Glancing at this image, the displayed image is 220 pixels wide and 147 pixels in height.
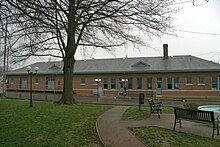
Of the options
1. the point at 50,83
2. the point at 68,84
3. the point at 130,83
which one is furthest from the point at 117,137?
the point at 50,83

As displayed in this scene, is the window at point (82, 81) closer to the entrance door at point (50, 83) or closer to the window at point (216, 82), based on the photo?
the entrance door at point (50, 83)

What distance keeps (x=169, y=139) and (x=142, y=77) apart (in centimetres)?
2902

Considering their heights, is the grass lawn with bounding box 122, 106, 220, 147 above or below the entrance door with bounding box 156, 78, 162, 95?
below

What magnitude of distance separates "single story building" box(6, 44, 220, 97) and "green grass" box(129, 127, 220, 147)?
26.5m

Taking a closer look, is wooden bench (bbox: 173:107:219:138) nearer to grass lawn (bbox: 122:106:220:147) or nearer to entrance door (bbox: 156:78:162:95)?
grass lawn (bbox: 122:106:220:147)

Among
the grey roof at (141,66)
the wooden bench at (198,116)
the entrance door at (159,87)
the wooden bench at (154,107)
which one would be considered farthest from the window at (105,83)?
the wooden bench at (198,116)

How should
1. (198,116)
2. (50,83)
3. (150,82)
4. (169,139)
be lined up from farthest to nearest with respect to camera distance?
(50,83), (150,82), (198,116), (169,139)

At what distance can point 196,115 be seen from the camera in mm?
8797

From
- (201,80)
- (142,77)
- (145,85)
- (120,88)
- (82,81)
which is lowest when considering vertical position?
(120,88)

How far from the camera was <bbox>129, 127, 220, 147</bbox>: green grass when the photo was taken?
6.90 metres

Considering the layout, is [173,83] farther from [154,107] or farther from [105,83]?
[154,107]

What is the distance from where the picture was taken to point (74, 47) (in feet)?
60.8

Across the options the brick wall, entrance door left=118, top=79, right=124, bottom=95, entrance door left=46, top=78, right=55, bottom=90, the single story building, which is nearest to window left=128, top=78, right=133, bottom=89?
the single story building

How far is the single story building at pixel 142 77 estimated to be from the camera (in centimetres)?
3309
